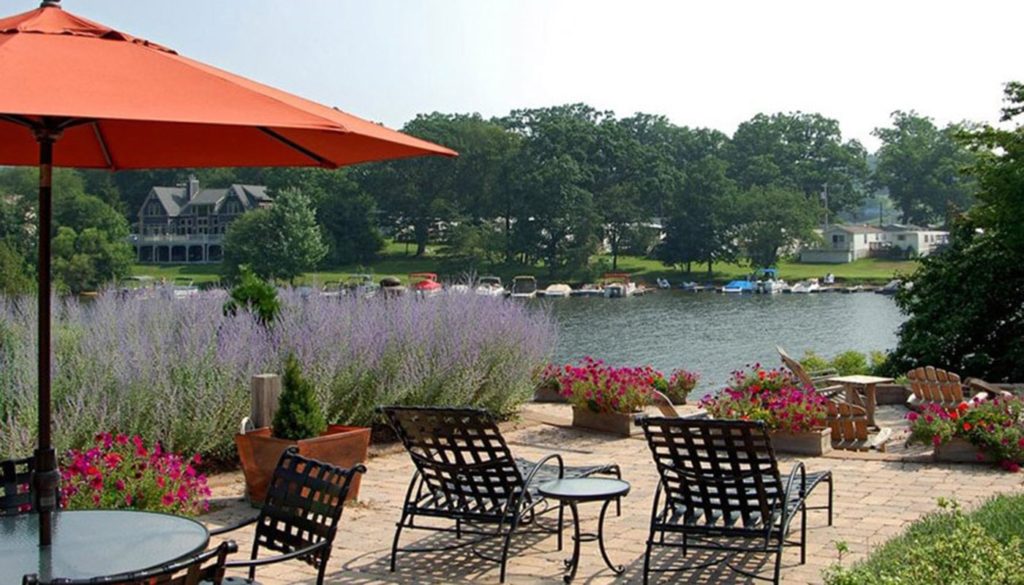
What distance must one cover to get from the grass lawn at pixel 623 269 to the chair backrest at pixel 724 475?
6549 cm

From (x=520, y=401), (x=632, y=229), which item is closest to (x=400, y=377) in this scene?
(x=520, y=401)

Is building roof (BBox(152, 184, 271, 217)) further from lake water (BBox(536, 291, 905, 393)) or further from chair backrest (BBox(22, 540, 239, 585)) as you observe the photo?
chair backrest (BBox(22, 540, 239, 585))

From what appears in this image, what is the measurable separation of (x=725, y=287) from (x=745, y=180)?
30.3 meters

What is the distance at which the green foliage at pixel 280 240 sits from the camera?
64.8 meters

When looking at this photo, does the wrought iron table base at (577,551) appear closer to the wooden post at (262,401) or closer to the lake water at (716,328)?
the wooden post at (262,401)

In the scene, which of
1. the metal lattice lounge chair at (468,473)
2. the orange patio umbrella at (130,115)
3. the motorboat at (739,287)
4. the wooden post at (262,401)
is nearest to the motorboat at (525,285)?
the motorboat at (739,287)

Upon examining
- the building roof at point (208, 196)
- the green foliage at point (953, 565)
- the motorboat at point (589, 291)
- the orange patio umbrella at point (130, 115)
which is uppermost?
the building roof at point (208, 196)

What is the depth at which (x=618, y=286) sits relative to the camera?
69.1 meters

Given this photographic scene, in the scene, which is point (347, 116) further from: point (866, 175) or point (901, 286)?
point (866, 175)

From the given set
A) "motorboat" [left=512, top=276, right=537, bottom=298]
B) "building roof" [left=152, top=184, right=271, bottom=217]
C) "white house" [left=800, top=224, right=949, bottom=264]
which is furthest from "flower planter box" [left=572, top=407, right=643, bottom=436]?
"white house" [left=800, top=224, right=949, bottom=264]

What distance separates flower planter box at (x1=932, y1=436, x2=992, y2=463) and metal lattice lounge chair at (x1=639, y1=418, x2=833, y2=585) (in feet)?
11.3

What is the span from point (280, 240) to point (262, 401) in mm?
59056

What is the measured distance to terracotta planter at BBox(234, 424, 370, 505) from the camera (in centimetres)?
676

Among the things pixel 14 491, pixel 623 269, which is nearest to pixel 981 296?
pixel 14 491
